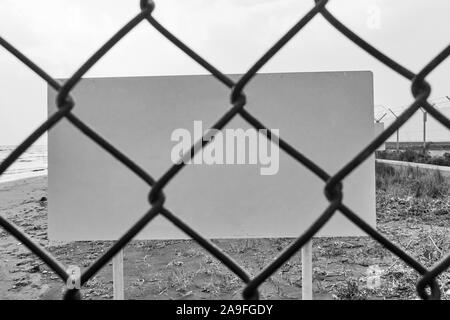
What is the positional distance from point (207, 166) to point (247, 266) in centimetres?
175

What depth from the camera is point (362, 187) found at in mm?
2066

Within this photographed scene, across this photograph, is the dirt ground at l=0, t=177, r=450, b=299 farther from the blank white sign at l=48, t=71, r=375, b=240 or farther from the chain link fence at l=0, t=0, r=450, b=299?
the chain link fence at l=0, t=0, r=450, b=299

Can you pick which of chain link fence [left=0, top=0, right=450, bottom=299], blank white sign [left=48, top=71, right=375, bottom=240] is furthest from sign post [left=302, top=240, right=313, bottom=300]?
chain link fence [left=0, top=0, right=450, bottom=299]

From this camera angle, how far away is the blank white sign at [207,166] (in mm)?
2027

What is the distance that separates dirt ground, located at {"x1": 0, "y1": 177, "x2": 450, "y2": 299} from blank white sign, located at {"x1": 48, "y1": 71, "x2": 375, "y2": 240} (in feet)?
3.21

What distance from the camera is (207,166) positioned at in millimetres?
2094

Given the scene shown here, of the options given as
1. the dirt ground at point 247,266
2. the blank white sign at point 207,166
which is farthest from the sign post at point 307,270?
the dirt ground at point 247,266

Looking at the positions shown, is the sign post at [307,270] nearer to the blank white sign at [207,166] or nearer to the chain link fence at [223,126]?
the blank white sign at [207,166]

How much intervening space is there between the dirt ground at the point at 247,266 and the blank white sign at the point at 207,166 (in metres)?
0.98

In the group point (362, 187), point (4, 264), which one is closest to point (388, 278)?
point (362, 187)

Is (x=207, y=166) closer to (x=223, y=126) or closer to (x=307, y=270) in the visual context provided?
(x=307, y=270)

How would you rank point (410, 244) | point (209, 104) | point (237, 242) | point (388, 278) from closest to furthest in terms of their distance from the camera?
point (209, 104)
point (388, 278)
point (410, 244)
point (237, 242)

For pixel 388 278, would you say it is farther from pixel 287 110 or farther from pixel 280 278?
pixel 287 110

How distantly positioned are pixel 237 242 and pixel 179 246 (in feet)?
2.04
